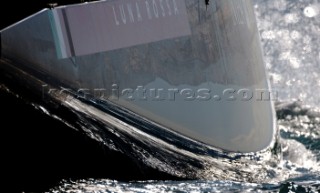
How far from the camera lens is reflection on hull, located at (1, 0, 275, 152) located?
3504 millimetres

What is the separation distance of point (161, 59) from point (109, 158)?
763mm

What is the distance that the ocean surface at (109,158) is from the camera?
341 cm

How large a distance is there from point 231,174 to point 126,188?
1095 mm

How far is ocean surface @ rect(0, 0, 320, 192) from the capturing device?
3.41m

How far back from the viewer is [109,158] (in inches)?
147

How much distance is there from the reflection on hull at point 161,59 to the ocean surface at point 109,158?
107mm

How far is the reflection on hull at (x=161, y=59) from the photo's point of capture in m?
3.50

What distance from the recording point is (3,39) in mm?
3396

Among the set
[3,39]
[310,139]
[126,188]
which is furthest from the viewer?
[310,139]

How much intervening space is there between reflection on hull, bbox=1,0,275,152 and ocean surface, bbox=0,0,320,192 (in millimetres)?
107

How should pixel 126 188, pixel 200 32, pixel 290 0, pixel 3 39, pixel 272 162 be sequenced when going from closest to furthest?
1. pixel 3 39
2. pixel 126 188
3. pixel 200 32
4. pixel 272 162
5. pixel 290 0

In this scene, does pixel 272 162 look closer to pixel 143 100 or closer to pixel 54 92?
pixel 143 100

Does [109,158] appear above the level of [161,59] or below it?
below

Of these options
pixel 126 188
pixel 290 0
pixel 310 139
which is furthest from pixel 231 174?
pixel 290 0
